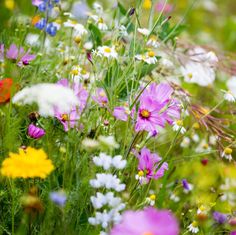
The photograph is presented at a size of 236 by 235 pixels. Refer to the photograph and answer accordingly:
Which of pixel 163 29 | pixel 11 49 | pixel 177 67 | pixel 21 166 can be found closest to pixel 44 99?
pixel 21 166

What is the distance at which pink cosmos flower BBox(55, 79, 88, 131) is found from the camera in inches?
45.5

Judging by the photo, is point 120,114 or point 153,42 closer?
point 120,114

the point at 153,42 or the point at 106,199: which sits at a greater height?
the point at 153,42

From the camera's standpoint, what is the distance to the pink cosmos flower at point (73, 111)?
116 cm

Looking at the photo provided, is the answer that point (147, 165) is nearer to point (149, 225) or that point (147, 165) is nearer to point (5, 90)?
point (5, 90)

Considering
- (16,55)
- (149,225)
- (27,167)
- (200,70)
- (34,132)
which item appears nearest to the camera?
(149,225)

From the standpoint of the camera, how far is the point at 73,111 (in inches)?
48.0

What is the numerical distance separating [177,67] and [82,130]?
2.43ft

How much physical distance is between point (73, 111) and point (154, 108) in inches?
6.8

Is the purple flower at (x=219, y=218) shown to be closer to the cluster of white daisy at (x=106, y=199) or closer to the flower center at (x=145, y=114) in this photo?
the flower center at (x=145, y=114)

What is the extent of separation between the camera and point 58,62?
1.57m

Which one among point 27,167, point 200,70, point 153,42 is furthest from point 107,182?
point 200,70

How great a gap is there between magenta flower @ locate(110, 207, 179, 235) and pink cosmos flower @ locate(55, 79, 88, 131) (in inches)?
14.4

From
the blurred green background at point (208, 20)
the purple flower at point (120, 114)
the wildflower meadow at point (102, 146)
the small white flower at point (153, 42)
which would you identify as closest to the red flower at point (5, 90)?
the wildflower meadow at point (102, 146)
